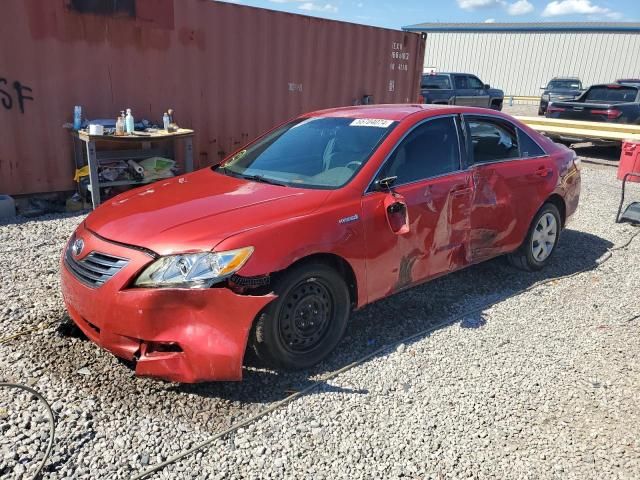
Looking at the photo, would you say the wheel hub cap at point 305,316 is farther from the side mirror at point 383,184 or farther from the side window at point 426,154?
the side window at point 426,154

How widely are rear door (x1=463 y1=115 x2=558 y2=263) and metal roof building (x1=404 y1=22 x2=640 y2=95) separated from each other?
126 feet

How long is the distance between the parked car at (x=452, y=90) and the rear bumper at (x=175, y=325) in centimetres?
1443

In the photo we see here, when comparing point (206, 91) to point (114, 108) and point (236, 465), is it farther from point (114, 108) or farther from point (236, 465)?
point (236, 465)

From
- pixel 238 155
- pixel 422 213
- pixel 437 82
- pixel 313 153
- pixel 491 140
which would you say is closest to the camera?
pixel 422 213

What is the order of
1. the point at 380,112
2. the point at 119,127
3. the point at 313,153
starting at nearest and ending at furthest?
the point at 313,153
the point at 380,112
the point at 119,127

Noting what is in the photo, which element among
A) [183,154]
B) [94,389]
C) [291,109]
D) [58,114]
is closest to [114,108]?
[58,114]

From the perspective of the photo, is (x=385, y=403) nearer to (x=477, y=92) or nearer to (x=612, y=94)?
(x=612, y=94)

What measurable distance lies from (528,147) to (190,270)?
11.6 feet

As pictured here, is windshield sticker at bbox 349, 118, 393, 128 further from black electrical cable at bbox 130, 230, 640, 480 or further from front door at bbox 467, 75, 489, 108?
front door at bbox 467, 75, 489, 108

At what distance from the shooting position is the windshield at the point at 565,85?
83.8 ft

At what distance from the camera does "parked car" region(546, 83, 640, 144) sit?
12500 millimetres

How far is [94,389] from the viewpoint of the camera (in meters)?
2.99

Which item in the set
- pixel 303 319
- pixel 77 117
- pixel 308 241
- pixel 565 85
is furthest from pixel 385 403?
pixel 565 85

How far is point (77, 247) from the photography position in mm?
3182
